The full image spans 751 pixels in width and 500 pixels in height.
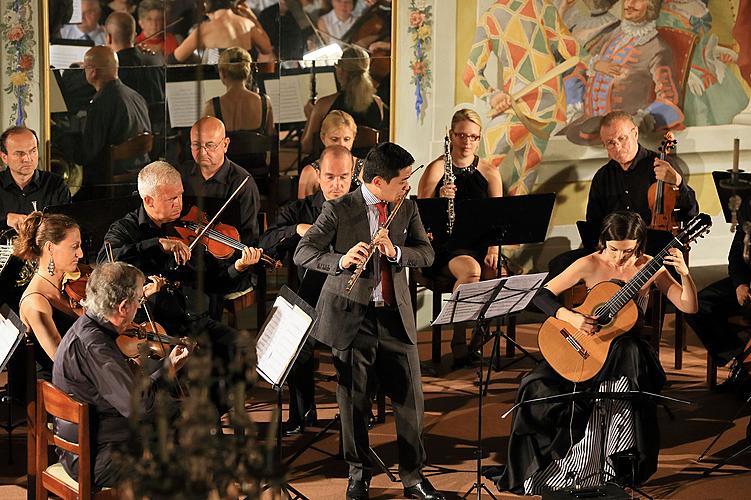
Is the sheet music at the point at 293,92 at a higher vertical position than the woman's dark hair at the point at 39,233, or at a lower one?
higher

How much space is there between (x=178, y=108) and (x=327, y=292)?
2.73 meters

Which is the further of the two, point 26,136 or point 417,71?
point 417,71

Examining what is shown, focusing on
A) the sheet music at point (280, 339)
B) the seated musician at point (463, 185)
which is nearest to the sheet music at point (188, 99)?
the seated musician at point (463, 185)

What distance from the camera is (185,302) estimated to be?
18.1 ft

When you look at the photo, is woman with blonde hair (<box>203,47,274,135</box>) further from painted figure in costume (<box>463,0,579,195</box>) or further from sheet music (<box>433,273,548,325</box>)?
sheet music (<box>433,273,548,325</box>)

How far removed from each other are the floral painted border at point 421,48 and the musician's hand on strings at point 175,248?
2546 millimetres

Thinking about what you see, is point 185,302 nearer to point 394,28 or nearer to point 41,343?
point 41,343

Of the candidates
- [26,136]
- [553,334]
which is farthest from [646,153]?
[26,136]

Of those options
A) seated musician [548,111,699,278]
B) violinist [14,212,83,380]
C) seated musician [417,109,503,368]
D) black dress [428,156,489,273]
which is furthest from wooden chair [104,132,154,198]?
seated musician [548,111,699,278]

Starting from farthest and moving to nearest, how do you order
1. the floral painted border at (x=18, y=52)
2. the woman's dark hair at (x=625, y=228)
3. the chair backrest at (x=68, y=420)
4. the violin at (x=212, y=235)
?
the floral painted border at (x=18, y=52) → the violin at (x=212, y=235) → the woman's dark hair at (x=625, y=228) → the chair backrest at (x=68, y=420)

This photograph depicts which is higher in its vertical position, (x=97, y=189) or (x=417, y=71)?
(x=417, y=71)

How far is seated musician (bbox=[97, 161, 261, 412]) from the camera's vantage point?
5348 millimetres

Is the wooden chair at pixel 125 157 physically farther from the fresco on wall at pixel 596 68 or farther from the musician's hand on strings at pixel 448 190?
the fresco on wall at pixel 596 68

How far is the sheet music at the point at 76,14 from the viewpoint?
269 inches
